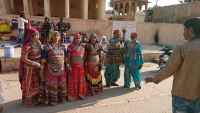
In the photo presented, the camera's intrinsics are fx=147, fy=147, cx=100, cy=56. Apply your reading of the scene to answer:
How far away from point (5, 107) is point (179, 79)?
3.40 m

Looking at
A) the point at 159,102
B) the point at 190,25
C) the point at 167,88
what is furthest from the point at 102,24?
the point at 190,25

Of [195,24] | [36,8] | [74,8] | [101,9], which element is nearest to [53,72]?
[195,24]

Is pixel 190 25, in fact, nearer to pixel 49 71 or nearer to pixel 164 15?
pixel 49 71

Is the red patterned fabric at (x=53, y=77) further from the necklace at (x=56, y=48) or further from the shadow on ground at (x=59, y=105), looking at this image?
the shadow on ground at (x=59, y=105)

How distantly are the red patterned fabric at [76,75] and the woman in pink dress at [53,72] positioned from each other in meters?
0.16

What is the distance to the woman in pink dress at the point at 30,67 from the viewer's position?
9.46 ft

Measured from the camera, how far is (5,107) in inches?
124

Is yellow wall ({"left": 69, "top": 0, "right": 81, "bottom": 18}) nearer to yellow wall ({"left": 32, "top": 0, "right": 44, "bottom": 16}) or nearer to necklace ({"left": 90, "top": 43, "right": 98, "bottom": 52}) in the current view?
yellow wall ({"left": 32, "top": 0, "right": 44, "bottom": 16})

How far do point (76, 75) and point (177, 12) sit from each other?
17040mm

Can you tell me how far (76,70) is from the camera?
344 centimetres

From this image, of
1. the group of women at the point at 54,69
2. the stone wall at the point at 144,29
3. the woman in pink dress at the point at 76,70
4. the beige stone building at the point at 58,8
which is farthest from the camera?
the beige stone building at the point at 58,8

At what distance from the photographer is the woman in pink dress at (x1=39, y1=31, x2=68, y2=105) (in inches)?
122

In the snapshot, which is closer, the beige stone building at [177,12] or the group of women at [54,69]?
the group of women at [54,69]

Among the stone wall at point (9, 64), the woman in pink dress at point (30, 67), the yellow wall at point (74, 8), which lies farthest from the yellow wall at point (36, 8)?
the woman in pink dress at point (30, 67)
